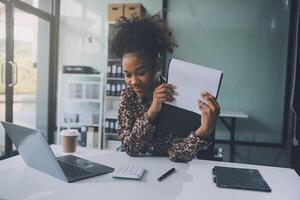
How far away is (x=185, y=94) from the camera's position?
1.20 metres

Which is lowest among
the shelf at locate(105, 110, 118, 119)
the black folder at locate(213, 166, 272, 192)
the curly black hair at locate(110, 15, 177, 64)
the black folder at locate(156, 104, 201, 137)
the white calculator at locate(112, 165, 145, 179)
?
the shelf at locate(105, 110, 118, 119)

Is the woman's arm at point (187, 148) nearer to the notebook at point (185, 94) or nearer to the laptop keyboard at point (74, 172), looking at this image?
the notebook at point (185, 94)

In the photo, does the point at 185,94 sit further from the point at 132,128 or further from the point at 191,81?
the point at 132,128

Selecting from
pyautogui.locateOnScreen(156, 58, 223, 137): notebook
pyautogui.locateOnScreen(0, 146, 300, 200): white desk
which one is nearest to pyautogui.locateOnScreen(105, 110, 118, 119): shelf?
pyautogui.locateOnScreen(156, 58, 223, 137): notebook

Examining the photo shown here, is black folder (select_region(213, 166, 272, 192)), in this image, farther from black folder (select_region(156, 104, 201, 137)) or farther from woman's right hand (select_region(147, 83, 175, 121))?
woman's right hand (select_region(147, 83, 175, 121))

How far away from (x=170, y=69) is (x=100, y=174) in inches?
19.4

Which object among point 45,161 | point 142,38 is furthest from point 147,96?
point 45,161

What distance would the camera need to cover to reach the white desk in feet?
2.85

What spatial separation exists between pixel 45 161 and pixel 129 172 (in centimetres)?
29

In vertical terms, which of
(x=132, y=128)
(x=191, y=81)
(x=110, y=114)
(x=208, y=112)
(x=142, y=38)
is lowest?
(x=110, y=114)

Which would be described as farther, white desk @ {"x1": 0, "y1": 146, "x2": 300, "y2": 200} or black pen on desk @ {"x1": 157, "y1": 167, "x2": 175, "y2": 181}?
black pen on desk @ {"x1": 157, "y1": 167, "x2": 175, "y2": 181}

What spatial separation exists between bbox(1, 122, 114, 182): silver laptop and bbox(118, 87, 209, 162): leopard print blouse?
22 centimetres

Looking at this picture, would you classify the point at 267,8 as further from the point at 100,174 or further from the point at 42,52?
the point at 100,174

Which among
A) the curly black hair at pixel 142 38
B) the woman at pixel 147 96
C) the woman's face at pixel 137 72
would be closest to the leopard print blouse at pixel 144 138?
the woman at pixel 147 96
